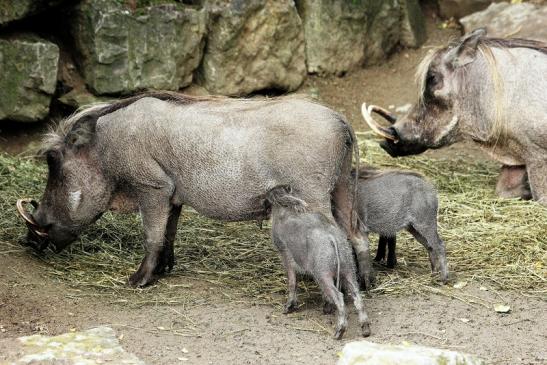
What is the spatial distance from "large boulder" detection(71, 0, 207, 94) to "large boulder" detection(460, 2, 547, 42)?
277cm

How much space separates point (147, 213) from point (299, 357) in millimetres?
1473

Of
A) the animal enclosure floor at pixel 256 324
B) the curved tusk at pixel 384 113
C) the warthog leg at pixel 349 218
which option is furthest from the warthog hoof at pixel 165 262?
the curved tusk at pixel 384 113

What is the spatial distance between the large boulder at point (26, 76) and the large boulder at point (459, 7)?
450 centimetres

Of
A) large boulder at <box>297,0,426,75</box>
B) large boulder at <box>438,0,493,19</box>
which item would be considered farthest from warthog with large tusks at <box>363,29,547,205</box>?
large boulder at <box>438,0,493,19</box>

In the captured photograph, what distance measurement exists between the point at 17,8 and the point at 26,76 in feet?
1.73

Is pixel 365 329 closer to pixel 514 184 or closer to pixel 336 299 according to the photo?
pixel 336 299

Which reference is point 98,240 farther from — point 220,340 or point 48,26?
point 48,26

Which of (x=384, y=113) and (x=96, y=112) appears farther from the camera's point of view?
(x=384, y=113)

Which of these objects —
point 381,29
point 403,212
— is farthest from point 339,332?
point 381,29

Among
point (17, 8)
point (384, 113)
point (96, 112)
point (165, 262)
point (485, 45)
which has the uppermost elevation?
point (17, 8)

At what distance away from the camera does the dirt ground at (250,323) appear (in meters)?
4.55

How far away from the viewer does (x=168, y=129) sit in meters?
5.39

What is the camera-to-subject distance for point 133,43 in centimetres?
784

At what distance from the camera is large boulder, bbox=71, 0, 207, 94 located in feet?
25.3
